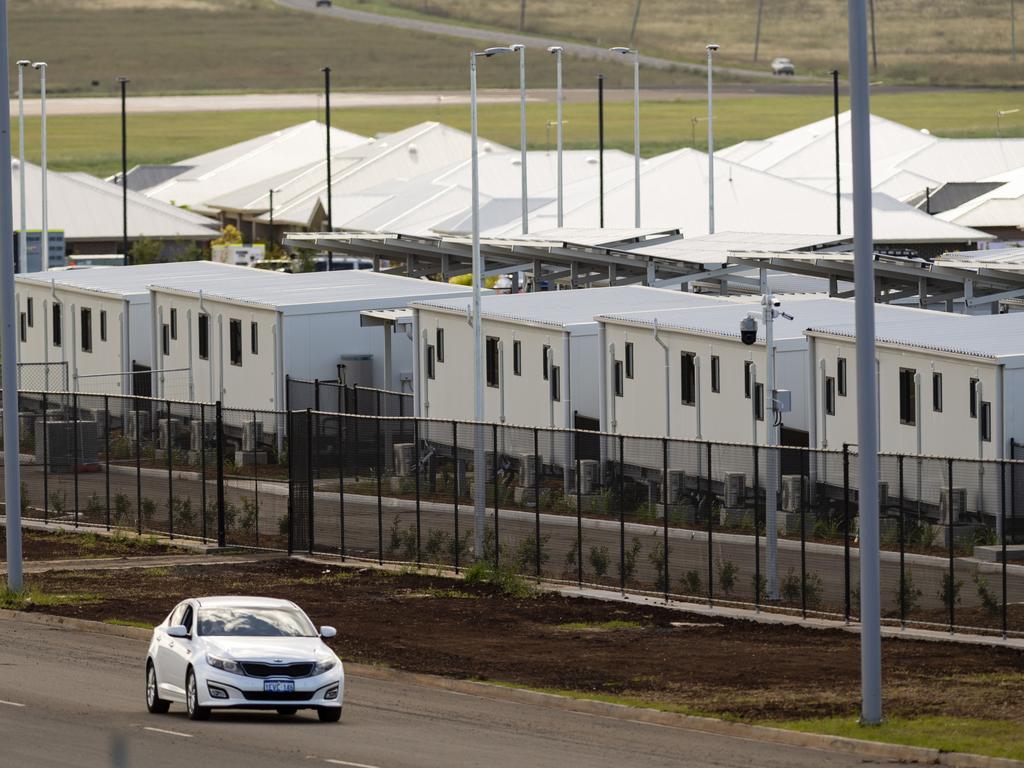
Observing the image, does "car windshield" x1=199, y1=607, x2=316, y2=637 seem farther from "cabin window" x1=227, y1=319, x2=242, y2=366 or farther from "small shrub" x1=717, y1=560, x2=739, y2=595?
"cabin window" x1=227, y1=319, x2=242, y2=366

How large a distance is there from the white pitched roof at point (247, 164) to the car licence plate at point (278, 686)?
374 ft

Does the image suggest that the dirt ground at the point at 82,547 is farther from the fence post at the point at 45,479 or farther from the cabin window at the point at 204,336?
the cabin window at the point at 204,336

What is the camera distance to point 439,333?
50406 mm

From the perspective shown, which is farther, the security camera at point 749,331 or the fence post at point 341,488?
the fence post at point 341,488

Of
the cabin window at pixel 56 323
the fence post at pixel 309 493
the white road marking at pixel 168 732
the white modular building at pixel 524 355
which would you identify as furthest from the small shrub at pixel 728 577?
the cabin window at pixel 56 323

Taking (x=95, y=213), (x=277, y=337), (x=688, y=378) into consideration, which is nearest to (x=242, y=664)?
(x=688, y=378)

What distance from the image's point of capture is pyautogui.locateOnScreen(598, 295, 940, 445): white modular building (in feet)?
138

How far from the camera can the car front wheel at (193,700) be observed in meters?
22.0

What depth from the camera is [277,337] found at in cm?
5316

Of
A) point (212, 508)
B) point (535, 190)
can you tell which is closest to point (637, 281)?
point (212, 508)

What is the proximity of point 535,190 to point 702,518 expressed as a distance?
74226 millimetres

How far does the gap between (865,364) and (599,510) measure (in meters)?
13.4

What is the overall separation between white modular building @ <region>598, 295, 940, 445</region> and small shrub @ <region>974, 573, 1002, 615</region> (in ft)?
41.2

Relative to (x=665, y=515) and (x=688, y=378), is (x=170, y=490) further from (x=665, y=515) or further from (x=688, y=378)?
(x=665, y=515)
